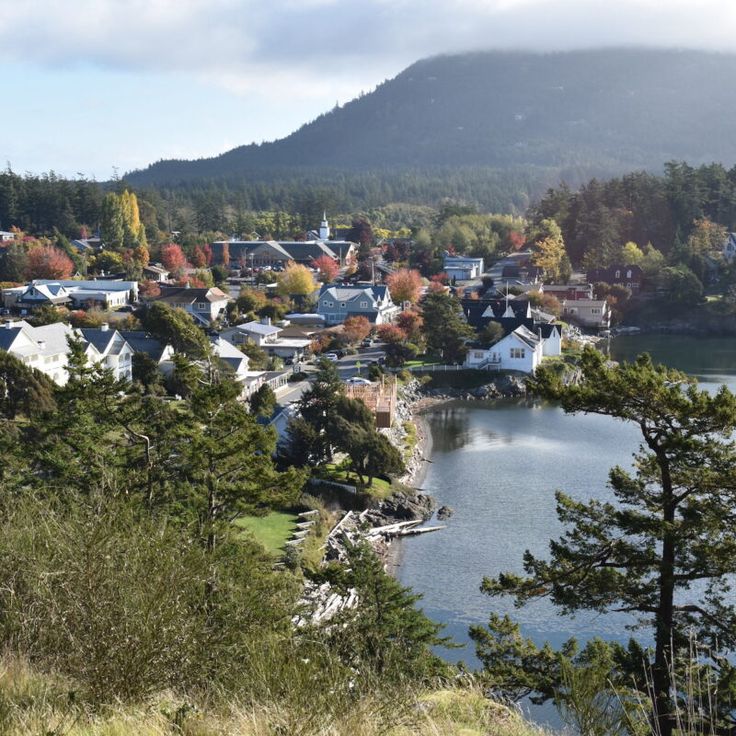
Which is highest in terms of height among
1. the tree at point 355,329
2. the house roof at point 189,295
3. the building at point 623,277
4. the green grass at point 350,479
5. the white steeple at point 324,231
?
the white steeple at point 324,231

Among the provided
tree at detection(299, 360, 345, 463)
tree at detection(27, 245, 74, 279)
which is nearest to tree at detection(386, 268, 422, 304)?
tree at detection(27, 245, 74, 279)

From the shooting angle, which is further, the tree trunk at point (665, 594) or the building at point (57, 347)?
the building at point (57, 347)

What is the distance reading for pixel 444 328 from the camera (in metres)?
21.0

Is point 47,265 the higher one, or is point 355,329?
point 47,265

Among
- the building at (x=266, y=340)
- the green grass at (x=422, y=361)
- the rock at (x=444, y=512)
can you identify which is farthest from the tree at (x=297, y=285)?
the rock at (x=444, y=512)

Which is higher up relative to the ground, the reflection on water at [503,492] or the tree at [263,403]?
the tree at [263,403]

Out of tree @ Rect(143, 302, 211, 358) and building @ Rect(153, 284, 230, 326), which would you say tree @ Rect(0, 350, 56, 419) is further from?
building @ Rect(153, 284, 230, 326)

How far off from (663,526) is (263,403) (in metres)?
9.92

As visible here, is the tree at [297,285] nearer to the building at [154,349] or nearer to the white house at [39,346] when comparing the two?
the building at [154,349]

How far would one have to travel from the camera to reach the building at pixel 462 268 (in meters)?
32.1

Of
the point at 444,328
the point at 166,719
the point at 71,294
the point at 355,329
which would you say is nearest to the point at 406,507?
the point at 166,719

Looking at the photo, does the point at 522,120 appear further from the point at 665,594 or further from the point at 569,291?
the point at 665,594

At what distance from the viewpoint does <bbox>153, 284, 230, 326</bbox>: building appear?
79.0 feet

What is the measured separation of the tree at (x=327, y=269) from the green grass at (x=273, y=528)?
20892mm
